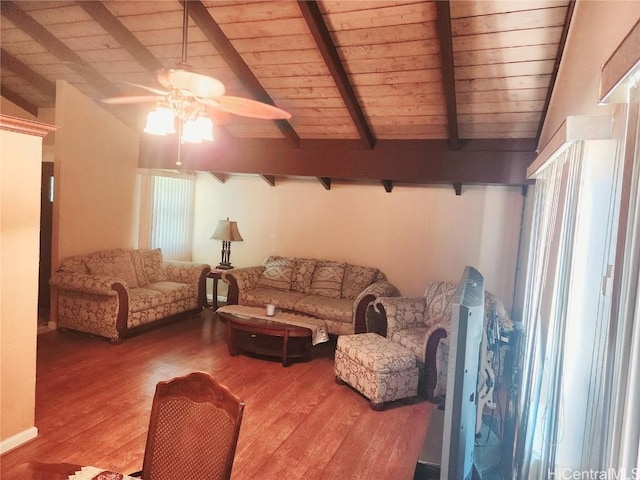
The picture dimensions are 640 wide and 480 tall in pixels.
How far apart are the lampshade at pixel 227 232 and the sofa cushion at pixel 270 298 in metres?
0.84

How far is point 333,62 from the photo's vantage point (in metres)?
3.45

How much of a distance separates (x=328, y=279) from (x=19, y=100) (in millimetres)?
4442

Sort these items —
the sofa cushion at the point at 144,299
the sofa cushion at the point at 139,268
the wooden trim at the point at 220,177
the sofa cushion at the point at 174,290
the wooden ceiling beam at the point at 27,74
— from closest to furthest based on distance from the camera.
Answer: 1. the wooden ceiling beam at the point at 27,74
2. the sofa cushion at the point at 144,299
3. the sofa cushion at the point at 174,290
4. the sofa cushion at the point at 139,268
5. the wooden trim at the point at 220,177

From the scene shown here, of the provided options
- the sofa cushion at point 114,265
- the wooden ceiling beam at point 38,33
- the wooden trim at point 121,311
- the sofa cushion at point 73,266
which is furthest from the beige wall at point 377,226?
the wooden ceiling beam at point 38,33

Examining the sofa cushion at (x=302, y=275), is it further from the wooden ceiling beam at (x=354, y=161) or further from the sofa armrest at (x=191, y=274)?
the wooden ceiling beam at (x=354, y=161)

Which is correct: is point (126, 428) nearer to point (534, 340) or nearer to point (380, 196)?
point (534, 340)

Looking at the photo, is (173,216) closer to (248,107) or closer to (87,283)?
(87,283)

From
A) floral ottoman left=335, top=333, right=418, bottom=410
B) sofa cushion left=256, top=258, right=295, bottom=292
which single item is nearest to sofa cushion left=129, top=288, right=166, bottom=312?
sofa cushion left=256, top=258, right=295, bottom=292

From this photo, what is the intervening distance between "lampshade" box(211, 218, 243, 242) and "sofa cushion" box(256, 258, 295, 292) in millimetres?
632

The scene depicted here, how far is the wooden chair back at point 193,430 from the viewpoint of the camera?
1538 millimetres

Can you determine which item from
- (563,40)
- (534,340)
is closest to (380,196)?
(563,40)

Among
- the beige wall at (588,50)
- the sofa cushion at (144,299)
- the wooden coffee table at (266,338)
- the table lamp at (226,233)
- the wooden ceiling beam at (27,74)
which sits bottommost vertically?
the wooden coffee table at (266,338)

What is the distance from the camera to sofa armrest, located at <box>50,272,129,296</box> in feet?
14.8

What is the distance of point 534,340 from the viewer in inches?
91.9
